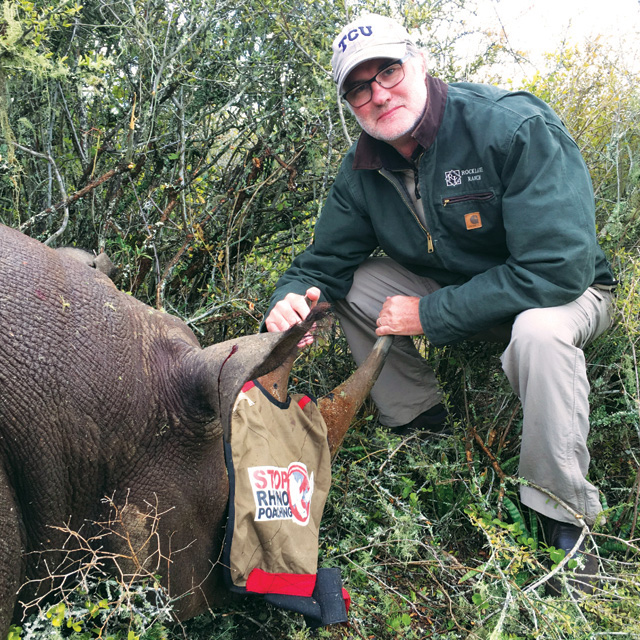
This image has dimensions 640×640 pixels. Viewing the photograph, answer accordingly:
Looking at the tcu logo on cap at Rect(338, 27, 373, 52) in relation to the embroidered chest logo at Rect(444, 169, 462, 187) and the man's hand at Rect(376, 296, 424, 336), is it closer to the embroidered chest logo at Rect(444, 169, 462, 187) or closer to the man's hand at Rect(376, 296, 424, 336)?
the embroidered chest logo at Rect(444, 169, 462, 187)

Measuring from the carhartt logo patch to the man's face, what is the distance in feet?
1.59

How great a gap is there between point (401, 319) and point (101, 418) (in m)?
1.75

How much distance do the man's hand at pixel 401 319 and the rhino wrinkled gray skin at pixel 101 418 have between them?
1.41 m

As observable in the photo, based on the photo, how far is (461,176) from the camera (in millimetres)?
3068

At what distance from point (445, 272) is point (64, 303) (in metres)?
2.09

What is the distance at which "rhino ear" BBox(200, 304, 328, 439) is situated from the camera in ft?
5.35

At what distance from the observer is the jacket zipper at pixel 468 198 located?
3020 millimetres

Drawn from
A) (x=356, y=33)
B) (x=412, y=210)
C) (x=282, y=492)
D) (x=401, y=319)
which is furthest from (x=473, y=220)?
(x=282, y=492)

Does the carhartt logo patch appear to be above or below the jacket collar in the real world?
below

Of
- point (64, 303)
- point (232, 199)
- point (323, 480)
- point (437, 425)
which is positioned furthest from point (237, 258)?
point (64, 303)

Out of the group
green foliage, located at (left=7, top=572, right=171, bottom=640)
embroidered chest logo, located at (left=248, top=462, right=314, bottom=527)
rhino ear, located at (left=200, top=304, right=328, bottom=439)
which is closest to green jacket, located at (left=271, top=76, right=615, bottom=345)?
embroidered chest logo, located at (left=248, top=462, right=314, bottom=527)

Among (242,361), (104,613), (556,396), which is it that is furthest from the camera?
(556,396)

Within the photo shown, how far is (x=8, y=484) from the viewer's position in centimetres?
180

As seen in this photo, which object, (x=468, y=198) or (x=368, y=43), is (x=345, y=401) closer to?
(x=468, y=198)
